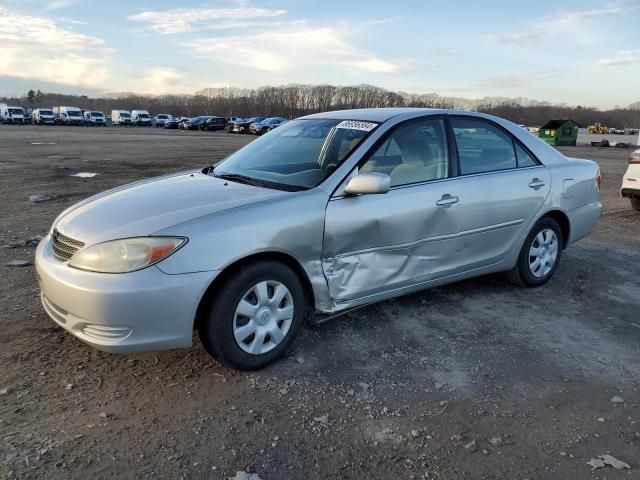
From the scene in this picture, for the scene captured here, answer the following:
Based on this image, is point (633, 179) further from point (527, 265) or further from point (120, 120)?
point (120, 120)

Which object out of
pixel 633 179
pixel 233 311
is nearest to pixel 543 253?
pixel 233 311

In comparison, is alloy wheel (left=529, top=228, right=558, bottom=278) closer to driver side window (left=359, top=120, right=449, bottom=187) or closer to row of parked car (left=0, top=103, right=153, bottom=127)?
driver side window (left=359, top=120, right=449, bottom=187)

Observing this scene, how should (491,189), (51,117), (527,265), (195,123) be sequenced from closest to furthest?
1. (491,189)
2. (527,265)
3. (195,123)
4. (51,117)

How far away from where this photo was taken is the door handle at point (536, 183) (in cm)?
471

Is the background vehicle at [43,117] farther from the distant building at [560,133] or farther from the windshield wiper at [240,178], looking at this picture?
the windshield wiper at [240,178]

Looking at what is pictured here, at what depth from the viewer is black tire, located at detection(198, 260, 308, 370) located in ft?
10.1

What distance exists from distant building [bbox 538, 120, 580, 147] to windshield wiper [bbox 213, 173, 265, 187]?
39.3 meters

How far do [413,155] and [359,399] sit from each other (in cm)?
189

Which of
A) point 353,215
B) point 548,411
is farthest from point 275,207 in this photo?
point 548,411

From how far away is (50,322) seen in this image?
154 inches

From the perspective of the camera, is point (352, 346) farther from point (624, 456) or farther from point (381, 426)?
point (624, 456)

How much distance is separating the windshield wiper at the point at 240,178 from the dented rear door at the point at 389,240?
23.2 inches

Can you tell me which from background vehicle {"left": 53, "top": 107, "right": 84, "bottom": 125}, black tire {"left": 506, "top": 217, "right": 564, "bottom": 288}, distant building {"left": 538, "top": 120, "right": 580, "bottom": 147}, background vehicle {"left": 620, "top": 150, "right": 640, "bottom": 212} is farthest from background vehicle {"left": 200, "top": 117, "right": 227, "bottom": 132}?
black tire {"left": 506, "top": 217, "right": 564, "bottom": 288}

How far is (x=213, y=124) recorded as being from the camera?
5928 centimetres
